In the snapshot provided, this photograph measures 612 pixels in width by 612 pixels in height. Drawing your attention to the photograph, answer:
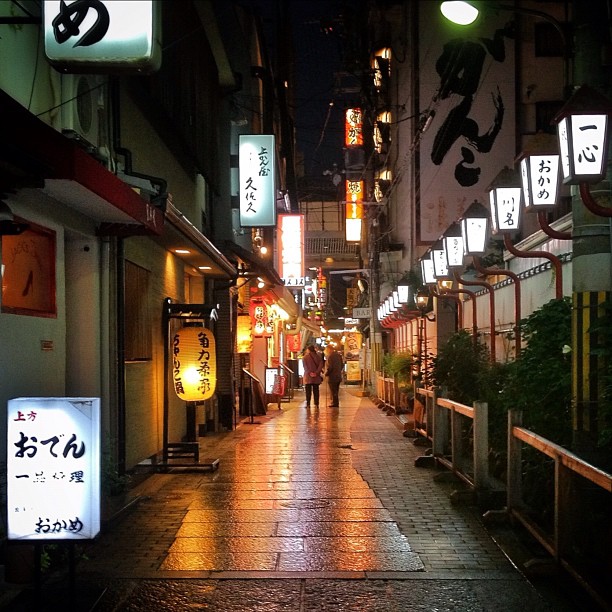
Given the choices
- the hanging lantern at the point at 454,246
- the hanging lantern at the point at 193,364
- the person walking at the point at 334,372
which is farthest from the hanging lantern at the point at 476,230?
the person walking at the point at 334,372

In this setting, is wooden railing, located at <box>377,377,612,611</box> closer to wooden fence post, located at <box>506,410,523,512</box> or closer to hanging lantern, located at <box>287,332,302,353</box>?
wooden fence post, located at <box>506,410,523,512</box>

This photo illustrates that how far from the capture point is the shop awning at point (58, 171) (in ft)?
18.2

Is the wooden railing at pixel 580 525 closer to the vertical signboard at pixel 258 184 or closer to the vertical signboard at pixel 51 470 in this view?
the vertical signboard at pixel 51 470

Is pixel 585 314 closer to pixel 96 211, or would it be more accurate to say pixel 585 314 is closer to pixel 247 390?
Answer: pixel 96 211

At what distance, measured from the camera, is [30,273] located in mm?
8008

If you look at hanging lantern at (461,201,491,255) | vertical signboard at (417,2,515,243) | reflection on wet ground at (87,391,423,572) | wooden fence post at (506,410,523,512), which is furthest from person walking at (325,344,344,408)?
wooden fence post at (506,410,523,512)

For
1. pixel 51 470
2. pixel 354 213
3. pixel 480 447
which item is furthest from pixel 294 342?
pixel 51 470

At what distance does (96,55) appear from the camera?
273 inches

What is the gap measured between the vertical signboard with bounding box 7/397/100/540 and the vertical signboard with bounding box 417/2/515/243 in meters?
15.7

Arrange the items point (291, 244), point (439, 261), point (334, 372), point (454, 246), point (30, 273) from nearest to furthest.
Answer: point (30, 273)
point (454, 246)
point (439, 261)
point (334, 372)
point (291, 244)

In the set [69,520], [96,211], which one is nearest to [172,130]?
[96,211]

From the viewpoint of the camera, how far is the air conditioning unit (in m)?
8.72

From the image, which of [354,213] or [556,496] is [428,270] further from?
[354,213]

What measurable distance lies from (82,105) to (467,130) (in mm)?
13955
